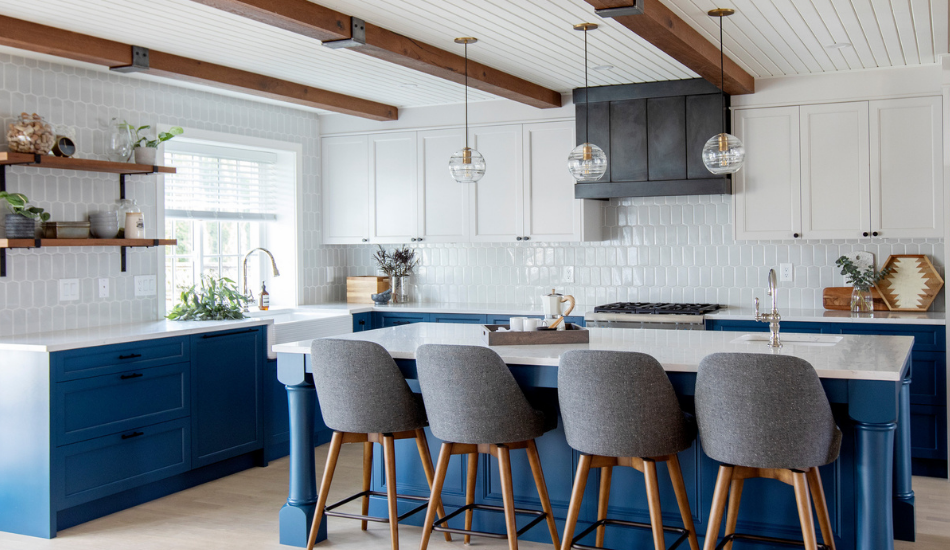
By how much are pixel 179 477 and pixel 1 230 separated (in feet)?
5.37

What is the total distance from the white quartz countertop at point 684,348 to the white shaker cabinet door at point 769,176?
1.78 metres

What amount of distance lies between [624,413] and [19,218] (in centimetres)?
324

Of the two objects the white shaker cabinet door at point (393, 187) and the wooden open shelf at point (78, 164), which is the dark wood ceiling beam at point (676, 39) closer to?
the white shaker cabinet door at point (393, 187)

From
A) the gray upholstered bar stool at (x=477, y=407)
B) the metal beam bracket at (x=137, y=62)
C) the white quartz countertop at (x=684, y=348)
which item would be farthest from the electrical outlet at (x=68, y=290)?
the gray upholstered bar stool at (x=477, y=407)

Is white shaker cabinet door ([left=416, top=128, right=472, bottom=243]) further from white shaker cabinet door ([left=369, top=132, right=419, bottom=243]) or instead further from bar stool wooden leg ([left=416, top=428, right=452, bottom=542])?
bar stool wooden leg ([left=416, top=428, right=452, bottom=542])

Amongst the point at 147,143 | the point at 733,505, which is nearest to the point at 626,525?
the point at 733,505

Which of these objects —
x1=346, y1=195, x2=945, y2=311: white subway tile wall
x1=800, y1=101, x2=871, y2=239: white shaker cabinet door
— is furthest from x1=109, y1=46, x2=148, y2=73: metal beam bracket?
x1=800, y1=101, x2=871, y2=239: white shaker cabinet door

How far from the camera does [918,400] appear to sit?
500 centimetres

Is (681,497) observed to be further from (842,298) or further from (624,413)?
(842,298)

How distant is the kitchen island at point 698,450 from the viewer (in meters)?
2.91

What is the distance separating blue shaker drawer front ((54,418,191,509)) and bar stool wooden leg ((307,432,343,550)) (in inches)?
50.1

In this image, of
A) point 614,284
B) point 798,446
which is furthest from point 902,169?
point 798,446

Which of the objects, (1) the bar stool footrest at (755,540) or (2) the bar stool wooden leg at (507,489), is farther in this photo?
(2) the bar stool wooden leg at (507,489)

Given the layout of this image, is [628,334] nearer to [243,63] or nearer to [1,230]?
[243,63]
